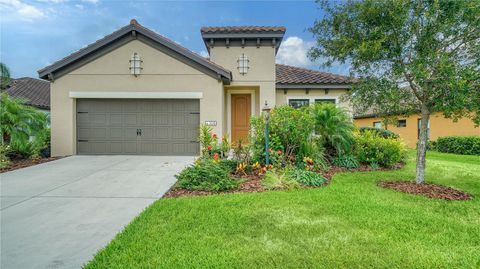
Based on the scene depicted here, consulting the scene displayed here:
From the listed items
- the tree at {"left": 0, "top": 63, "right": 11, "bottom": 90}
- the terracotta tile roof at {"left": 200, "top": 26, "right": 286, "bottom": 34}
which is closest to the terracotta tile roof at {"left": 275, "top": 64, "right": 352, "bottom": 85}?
the terracotta tile roof at {"left": 200, "top": 26, "right": 286, "bottom": 34}

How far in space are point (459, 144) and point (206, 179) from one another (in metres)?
15.7

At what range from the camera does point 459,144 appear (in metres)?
14.3

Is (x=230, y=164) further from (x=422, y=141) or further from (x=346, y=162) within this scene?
(x=422, y=141)

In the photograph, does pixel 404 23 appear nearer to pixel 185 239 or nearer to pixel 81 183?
pixel 185 239

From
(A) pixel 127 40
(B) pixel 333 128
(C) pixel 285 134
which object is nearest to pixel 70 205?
(C) pixel 285 134

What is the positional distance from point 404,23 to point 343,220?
4294mm

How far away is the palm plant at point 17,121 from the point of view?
9.09m

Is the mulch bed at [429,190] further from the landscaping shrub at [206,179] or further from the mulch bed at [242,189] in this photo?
the landscaping shrub at [206,179]

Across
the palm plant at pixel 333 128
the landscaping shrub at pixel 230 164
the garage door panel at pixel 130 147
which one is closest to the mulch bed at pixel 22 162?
the garage door panel at pixel 130 147

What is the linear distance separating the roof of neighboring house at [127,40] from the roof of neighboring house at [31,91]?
8.56 metres

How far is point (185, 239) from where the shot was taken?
131 inches

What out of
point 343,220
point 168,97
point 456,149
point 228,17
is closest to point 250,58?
point 228,17

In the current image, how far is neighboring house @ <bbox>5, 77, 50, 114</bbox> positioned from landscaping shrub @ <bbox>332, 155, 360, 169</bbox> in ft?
60.1

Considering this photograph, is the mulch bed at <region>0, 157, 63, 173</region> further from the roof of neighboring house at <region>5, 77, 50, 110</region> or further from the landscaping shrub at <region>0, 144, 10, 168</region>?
the roof of neighboring house at <region>5, 77, 50, 110</region>
